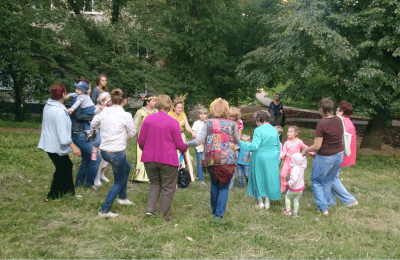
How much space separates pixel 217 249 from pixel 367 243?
204cm

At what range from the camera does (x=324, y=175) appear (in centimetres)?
566

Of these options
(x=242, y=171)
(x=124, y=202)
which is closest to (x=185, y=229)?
(x=124, y=202)

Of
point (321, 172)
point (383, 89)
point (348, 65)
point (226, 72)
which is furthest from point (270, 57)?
point (321, 172)

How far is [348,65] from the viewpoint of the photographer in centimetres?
1127

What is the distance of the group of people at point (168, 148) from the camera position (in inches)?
188

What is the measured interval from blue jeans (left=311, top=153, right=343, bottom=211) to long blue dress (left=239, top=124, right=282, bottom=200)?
0.65 metres

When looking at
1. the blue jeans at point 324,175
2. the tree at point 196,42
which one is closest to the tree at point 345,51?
the tree at point 196,42

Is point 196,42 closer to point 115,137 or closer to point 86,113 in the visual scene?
point 86,113

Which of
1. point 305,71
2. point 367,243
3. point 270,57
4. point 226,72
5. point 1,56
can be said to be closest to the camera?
point 367,243

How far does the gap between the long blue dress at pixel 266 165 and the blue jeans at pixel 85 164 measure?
2.76 metres

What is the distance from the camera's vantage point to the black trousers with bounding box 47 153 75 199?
524cm

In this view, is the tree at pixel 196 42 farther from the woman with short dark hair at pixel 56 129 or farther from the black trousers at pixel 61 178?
the woman with short dark hair at pixel 56 129

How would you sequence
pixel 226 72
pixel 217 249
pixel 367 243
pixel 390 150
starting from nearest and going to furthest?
pixel 217 249 → pixel 367 243 → pixel 390 150 → pixel 226 72

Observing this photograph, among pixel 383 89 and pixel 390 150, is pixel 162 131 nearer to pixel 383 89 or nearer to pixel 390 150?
pixel 383 89
